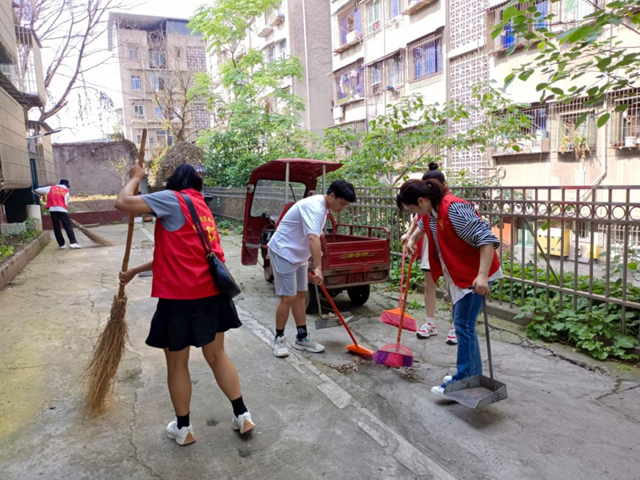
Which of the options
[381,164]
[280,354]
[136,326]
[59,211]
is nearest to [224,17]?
[59,211]

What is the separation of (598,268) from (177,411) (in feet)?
14.0

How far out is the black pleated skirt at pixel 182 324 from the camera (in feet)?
9.55

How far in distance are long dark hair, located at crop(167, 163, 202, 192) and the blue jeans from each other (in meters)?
2.01

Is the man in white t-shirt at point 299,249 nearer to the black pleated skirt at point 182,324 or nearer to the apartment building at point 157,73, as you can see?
the black pleated skirt at point 182,324

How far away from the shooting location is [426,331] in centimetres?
514

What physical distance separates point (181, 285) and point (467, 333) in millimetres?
2006

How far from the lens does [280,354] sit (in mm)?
4547

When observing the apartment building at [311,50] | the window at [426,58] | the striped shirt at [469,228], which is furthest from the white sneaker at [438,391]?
the apartment building at [311,50]

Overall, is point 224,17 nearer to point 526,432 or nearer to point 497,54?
point 497,54

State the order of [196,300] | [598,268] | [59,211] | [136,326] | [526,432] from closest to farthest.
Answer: [196,300], [526,432], [598,268], [136,326], [59,211]

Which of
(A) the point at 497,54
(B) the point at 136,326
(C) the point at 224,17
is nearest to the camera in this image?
(B) the point at 136,326

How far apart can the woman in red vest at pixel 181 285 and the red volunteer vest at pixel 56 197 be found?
9.98 meters

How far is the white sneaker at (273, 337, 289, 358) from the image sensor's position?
14.9 ft

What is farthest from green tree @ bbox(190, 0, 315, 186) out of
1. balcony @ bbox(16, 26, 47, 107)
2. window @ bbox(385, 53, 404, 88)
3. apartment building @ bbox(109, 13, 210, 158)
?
apartment building @ bbox(109, 13, 210, 158)
